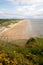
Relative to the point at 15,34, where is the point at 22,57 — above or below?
above

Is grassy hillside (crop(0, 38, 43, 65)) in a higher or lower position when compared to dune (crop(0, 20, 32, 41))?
higher

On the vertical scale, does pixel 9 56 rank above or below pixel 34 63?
above

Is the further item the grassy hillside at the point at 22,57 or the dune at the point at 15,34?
the dune at the point at 15,34

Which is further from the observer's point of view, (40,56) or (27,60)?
(40,56)

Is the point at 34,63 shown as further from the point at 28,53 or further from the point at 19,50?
the point at 19,50

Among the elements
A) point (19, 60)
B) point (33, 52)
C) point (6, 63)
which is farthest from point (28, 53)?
point (6, 63)

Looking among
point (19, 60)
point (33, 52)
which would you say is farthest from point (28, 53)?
point (19, 60)

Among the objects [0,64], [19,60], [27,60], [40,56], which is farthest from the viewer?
[40,56]

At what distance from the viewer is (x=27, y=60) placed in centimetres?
554

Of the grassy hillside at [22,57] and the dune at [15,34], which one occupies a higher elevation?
the grassy hillside at [22,57]

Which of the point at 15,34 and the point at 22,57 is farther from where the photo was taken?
the point at 15,34

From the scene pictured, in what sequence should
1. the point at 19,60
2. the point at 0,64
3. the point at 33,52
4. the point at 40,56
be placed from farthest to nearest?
the point at 33,52 < the point at 40,56 < the point at 19,60 < the point at 0,64

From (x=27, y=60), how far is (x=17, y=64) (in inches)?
22.9

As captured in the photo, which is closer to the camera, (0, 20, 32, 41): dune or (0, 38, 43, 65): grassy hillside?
(0, 38, 43, 65): grassy hillside
